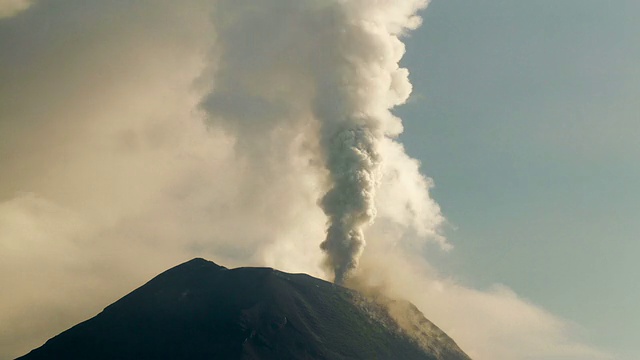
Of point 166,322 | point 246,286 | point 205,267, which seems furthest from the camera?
point 205,267

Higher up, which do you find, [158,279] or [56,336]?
[158,279]

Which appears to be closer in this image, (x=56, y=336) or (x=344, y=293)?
(x=56, y=336)

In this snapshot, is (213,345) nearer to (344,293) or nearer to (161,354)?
(161,354)

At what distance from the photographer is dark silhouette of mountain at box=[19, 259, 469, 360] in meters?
119

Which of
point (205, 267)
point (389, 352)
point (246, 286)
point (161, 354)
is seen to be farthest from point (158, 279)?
point (389, 352)

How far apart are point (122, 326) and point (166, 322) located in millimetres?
7857

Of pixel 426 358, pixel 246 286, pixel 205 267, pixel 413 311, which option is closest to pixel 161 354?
pixel 246 286

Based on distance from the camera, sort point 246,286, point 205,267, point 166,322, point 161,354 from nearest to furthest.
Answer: point 161,354 < point 166,322 < point 246,286 < point 205,267

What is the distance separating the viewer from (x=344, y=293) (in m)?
144

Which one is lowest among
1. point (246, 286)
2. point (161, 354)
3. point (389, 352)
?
point (161, 354)

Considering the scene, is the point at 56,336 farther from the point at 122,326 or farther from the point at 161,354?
the point at 161,354

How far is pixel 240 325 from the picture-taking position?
402ft

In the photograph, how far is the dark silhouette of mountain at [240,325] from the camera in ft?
392

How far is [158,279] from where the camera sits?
14775 cm
